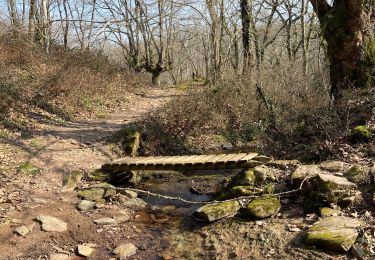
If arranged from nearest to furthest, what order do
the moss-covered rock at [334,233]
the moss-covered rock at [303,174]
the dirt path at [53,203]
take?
the moss-covered rock at [334,233], the dirt path at [53,203], the moss-covered rock at [303,174]

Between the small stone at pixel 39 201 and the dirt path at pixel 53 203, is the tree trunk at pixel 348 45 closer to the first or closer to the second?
the dirt path at pixel 53 203

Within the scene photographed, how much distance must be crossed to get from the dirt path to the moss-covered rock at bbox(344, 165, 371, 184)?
305 cm

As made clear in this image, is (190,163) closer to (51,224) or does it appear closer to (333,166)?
(333,166)

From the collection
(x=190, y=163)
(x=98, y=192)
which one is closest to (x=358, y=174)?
(x=190, y=163)

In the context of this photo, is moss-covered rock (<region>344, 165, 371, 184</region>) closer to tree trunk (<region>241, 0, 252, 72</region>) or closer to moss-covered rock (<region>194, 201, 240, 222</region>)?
moss-covered rock (<region>194, 201, 240, 222</region>)

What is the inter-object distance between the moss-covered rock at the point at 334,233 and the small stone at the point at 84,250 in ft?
9.33

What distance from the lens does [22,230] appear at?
17.6 feet

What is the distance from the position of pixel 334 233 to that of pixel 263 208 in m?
1.20

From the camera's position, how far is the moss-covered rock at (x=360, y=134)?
22.6ft

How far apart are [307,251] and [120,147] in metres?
5.92

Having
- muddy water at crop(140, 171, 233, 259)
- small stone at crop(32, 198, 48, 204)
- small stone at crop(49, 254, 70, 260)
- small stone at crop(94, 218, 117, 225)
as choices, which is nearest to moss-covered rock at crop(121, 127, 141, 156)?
muddy water at crop(140, 171, 233, 259)

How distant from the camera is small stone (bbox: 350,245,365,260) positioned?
4289 mm

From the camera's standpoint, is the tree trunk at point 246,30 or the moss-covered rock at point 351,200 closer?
the moss-covered rock at point 351,200

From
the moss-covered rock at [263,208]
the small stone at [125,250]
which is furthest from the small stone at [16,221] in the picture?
the moss-covered rock at [263,208]
